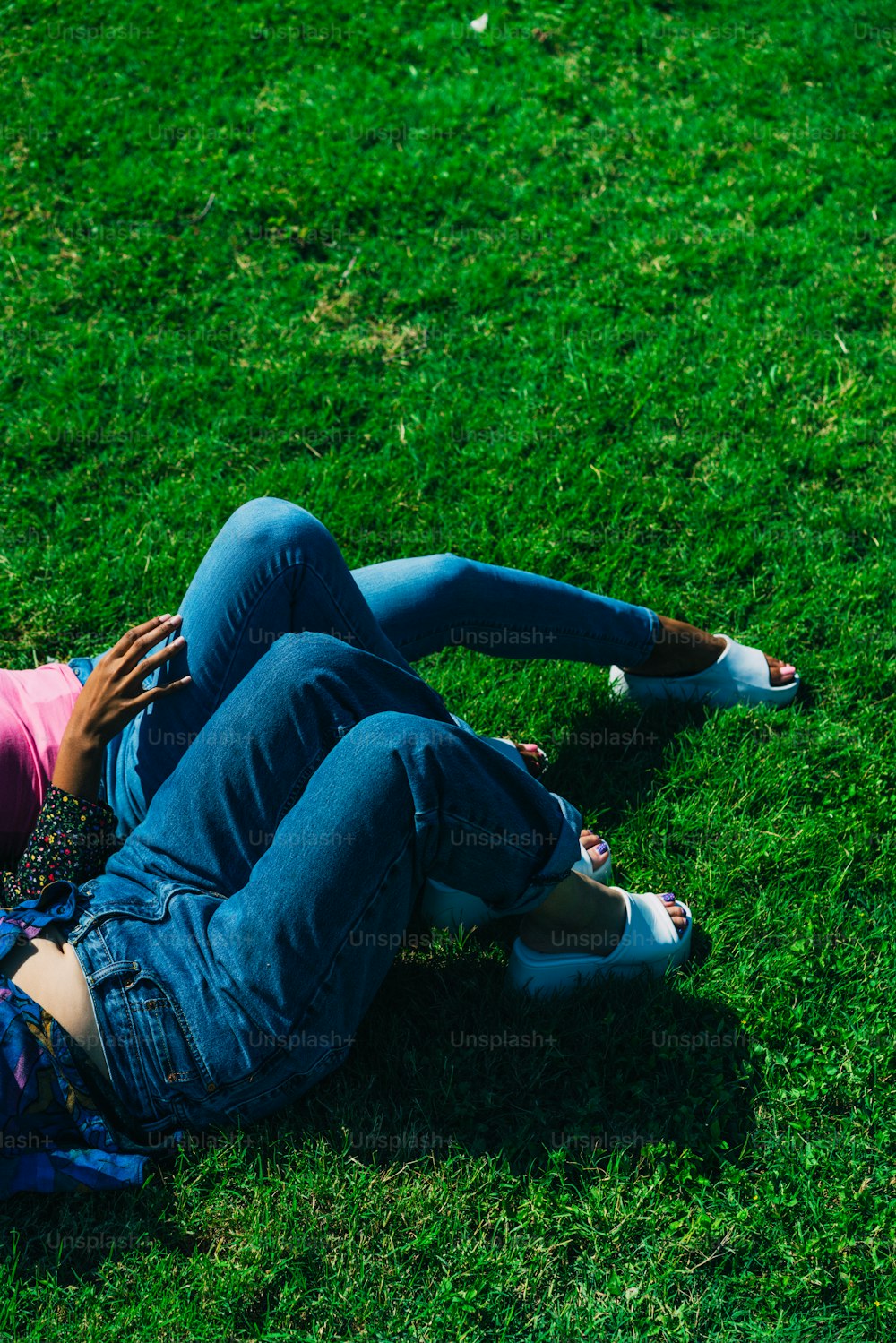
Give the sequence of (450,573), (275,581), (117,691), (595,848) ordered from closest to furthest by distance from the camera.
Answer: (117,691) → (275,581) → (595,848) → (450,573)

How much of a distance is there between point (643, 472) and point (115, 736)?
7.73 ft

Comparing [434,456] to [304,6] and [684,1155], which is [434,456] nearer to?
[684,1155]

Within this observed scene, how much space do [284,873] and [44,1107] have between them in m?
0.74

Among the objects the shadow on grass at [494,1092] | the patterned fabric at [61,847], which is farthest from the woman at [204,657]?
the shadow on grass at [494,1092]

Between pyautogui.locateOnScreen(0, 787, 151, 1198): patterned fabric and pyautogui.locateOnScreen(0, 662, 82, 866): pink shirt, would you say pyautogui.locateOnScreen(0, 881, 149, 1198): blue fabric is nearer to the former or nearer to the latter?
pyautogui.locateOnScreen(0, 787, 151, 1198): patterned fabric

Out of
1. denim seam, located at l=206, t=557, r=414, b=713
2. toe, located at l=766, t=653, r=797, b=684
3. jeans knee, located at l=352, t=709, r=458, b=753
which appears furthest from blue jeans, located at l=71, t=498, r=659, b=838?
toe, located at l=766, t=653, r=797, b=684

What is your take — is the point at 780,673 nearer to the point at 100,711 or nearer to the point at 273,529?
the point at 273,529

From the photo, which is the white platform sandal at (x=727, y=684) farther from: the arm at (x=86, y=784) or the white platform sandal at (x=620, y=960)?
the arm at (x=86, y=784)

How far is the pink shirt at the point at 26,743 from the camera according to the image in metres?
2.97

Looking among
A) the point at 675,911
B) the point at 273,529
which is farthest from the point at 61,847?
the point at 675,911

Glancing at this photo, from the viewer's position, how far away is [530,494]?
441cm

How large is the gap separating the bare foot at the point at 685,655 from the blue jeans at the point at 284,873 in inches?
40.9

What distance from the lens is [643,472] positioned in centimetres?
441

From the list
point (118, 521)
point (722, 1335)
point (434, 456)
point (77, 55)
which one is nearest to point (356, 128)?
point (77, 55)
